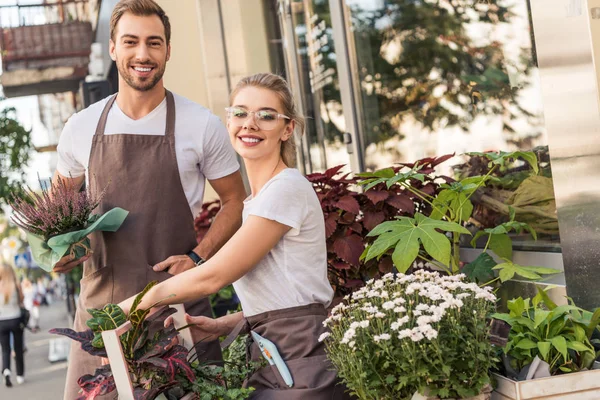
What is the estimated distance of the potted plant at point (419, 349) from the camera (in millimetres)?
2004

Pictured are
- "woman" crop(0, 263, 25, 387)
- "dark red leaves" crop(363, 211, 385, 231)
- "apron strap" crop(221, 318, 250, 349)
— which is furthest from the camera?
"woman" crop(0, 263, 25, 387)

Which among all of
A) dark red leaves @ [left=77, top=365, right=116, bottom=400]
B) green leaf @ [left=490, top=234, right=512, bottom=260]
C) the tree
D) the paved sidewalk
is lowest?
the paved sidewalk

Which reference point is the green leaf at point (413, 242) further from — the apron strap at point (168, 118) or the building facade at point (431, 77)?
the apron strap at point (168, 118)

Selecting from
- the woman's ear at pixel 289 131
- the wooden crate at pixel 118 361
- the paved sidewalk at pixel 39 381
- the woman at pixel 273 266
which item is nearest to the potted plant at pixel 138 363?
the wooden crate at pixel 118 361

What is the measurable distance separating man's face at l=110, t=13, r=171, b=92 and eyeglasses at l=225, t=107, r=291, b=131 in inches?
23.3

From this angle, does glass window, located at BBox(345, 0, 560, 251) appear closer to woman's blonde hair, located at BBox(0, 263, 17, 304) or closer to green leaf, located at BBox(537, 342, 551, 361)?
green leaf, located at BBox(537, 342, 551, 361)

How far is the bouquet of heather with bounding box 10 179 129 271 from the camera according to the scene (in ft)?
8.80

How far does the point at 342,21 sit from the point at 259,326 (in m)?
3.93

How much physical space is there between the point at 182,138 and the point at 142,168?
0.18 meters

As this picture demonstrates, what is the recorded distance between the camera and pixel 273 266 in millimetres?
2426

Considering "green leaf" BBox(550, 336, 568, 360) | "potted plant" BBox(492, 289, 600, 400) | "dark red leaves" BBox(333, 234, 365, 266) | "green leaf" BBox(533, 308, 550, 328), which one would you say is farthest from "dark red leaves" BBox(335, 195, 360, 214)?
"green leaf" BBox(550, 336, 568, 360)

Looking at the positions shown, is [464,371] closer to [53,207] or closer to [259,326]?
[259,326]

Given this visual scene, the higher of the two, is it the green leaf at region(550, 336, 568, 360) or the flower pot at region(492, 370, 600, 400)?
the green leaf at region(550, 336, 568, 360)

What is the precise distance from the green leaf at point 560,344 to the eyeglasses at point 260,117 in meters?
1.01
